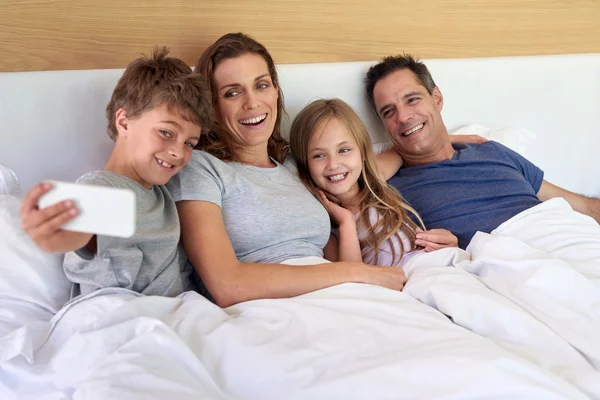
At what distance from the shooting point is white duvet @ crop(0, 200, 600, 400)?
858 mm

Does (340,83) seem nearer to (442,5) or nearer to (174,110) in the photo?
(442,5)


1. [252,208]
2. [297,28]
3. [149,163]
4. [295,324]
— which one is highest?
[297,28]

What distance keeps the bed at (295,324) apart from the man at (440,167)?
0.13 meters

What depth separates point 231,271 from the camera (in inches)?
46.8

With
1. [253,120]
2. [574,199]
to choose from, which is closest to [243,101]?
[253,120]

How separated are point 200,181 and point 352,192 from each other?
52cm

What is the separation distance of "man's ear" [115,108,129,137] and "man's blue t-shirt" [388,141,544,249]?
85 cm

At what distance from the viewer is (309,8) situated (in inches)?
73.3

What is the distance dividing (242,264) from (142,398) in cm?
44

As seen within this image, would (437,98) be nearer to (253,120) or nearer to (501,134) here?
(501,134)

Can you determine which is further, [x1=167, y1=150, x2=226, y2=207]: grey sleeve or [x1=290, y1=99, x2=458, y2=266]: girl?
[x1=290, y1=99, x2=458, y2=266]: girl

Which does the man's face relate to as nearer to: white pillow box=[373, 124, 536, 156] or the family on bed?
the family on bed

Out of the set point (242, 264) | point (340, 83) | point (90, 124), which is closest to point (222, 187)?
point (242, 264)

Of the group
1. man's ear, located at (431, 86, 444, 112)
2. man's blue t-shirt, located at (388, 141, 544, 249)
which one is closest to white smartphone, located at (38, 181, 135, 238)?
man's blue t-shirt, located at (388, 141, 544, 249)
